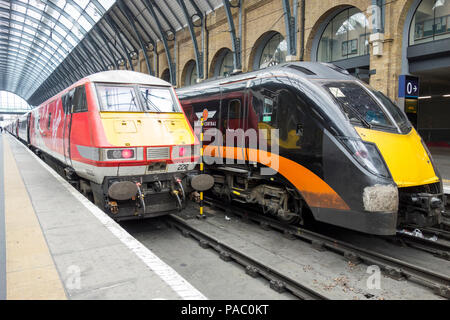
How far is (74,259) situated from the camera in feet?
13.0

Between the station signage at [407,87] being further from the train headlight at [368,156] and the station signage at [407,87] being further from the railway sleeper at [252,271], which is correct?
the railway sleeper at [252,271]

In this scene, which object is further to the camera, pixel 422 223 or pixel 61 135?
pixel 61 135

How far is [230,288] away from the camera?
4691 mm

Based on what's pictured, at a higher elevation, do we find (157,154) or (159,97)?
(159,97)

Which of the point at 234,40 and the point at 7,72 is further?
the point at 7,72

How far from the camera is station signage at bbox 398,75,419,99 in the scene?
10484 millimetres

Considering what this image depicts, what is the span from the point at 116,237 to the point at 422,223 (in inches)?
186

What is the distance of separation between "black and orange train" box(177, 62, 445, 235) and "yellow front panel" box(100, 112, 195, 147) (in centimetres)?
151

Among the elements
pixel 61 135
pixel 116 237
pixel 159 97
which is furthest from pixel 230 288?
pixel 61 135

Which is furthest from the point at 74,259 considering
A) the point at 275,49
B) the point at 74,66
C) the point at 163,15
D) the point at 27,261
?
the point at 74,66

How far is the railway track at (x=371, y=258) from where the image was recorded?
4691 mm

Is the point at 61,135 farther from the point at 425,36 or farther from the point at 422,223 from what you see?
the point at 425,36

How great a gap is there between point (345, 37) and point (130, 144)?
13090 millimetres

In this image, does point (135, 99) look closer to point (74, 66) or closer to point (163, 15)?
point (163, 15)
